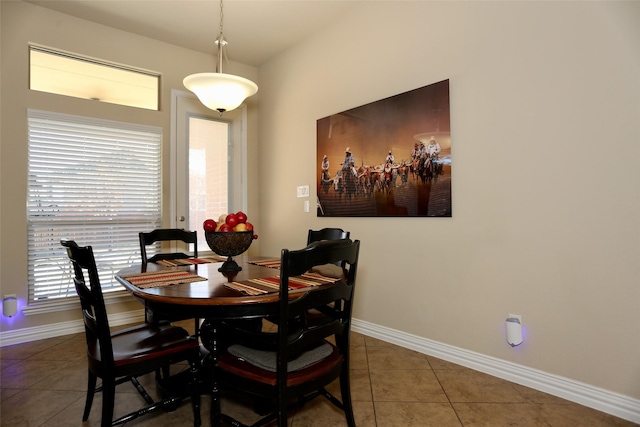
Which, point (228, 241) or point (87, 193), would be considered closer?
point (228, 241)

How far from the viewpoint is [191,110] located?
12.9 feet

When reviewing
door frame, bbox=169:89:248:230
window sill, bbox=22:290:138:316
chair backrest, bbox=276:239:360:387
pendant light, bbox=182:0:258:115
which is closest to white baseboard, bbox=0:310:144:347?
window sill, bbox=22:290:138:316

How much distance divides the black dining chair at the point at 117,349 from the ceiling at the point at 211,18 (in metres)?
2.49

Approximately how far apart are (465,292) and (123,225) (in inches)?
125

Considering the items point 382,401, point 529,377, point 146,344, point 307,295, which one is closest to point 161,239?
point 146,344

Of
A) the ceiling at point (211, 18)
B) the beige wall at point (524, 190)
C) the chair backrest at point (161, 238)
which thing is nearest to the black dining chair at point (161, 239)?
the chair backrest at point (161, 238)

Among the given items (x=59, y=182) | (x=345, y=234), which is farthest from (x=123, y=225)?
(x=345, y=234)

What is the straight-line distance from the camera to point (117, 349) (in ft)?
5.21

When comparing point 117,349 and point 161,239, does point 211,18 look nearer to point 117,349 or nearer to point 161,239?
point 161,239

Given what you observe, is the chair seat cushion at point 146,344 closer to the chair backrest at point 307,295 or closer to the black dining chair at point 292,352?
the black dining chair at point 292,352

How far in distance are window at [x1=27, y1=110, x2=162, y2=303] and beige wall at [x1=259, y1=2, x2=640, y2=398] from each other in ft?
7.41

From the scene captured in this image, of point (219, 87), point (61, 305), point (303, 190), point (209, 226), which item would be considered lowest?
point (61, 305)

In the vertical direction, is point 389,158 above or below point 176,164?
below

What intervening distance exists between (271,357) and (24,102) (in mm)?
3180
